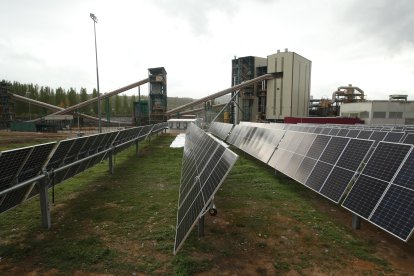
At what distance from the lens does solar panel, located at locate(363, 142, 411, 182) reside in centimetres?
648

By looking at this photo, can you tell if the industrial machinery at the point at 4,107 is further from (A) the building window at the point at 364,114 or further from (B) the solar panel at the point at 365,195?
(A) the building window at the point at 364,114

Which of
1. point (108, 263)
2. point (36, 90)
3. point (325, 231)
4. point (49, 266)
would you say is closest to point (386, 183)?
point (325, 231)

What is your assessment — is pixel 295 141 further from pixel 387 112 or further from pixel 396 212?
pixel 387 112

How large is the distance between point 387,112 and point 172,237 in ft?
216

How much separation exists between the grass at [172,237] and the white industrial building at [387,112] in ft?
186

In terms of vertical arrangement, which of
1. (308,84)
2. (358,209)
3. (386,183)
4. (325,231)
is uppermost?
(308,84)

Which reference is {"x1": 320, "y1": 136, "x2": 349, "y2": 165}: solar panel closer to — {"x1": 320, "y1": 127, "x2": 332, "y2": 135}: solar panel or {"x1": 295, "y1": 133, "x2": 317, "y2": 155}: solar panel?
{"x1": 295, "y1": 133, "x2": 317, "y2": 155}: solar panel

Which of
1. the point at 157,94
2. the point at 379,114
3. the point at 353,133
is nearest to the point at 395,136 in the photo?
the point at 353,133

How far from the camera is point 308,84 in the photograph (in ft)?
232

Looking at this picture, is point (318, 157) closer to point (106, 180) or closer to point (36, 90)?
point (106, 180)

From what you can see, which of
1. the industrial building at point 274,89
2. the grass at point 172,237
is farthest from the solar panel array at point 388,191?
the industrial building at point 274,89

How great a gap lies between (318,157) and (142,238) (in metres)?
6.65

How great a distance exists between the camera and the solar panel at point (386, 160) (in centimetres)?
648

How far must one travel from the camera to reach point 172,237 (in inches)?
256
